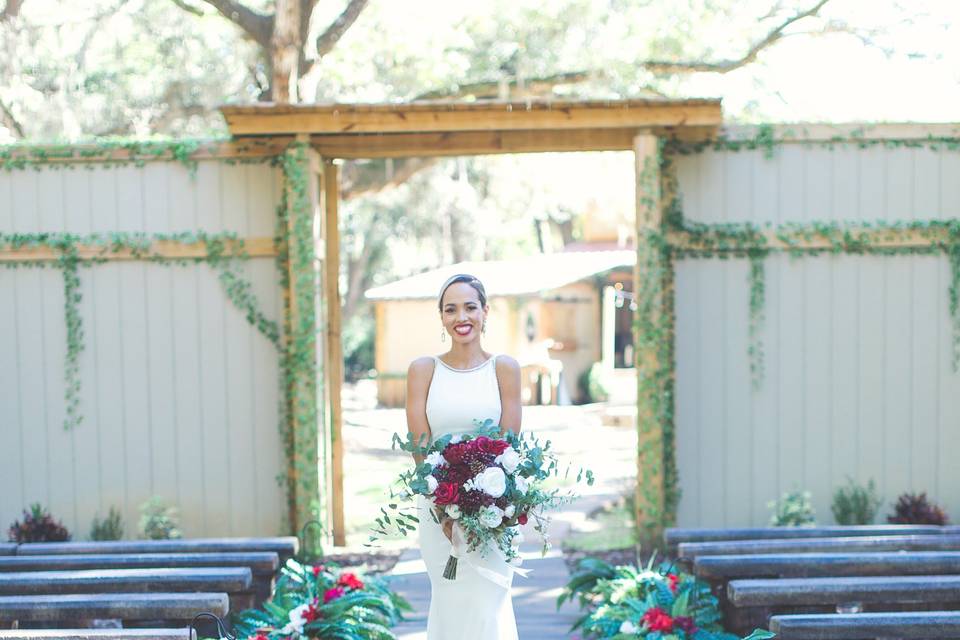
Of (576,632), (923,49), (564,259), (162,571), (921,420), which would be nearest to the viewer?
(162,571)

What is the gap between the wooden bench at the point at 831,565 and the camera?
4.41m

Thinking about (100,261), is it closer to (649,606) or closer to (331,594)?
(331,594)

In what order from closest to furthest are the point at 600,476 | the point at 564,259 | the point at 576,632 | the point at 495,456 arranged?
the point at 495,456
the point at 576,632
the point at 600,476
the point at 564,259

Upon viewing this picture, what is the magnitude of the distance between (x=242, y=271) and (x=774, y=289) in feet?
13.0

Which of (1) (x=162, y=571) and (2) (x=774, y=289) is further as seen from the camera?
(2) (x=774, y=289)

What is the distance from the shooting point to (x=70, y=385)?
24.0ft

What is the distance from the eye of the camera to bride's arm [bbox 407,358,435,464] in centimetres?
386

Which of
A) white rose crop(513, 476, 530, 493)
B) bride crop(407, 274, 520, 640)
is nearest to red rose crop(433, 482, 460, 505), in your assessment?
white rose crop(513, 476, 530, 493)

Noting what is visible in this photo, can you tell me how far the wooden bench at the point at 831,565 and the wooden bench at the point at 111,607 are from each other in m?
2.19

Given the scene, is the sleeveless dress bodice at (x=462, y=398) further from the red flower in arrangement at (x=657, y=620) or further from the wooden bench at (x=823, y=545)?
the wooden bench at (x=823, y=545)

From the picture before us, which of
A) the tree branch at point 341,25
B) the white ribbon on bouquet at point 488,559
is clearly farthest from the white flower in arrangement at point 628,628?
the tree branch at point 341,25

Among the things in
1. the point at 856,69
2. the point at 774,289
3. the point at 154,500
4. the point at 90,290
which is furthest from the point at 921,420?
the point at 856,69

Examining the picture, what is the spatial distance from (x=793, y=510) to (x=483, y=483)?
4.34 metres

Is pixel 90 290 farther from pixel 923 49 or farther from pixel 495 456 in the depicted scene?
pixel 923 49
